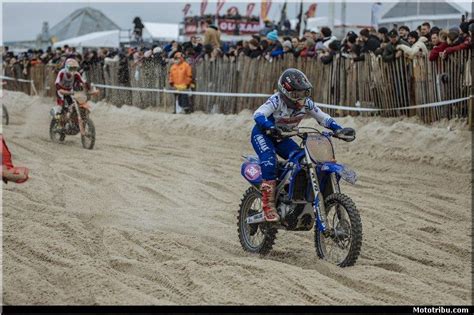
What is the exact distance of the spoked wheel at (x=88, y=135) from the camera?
48.7 ft

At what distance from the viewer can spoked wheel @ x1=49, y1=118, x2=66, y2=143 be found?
51.5ft

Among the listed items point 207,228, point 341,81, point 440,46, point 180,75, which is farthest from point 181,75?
point 207,228

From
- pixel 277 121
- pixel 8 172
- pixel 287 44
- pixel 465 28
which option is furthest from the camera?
pixel 287 44

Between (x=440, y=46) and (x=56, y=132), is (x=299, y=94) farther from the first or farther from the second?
(x=56, y=132)

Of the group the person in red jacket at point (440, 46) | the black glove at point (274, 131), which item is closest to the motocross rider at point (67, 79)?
the person in red jacket at point (440, 46)

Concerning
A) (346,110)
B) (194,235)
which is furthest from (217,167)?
(194,235)

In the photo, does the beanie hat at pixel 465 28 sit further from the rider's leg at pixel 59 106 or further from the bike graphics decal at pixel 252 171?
the rider's leg at pixel 59 106

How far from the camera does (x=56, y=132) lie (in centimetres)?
1587

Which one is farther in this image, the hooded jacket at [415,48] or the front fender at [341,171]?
the hooded jacket at [415,48]

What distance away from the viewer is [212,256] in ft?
22.9

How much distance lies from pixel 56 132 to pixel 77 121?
82cm

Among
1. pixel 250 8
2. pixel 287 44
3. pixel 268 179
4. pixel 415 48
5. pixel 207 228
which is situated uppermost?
pixel 250 8

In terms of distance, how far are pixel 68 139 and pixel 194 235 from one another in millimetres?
9467

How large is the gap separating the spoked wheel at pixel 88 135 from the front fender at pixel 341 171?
892 centimetres
